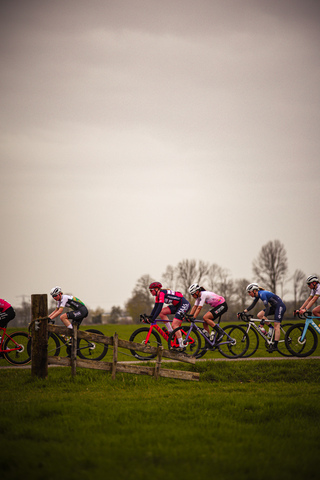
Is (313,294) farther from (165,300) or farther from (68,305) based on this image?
(68,305)

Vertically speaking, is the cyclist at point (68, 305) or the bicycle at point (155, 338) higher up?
the cyclist at point (68, 305)

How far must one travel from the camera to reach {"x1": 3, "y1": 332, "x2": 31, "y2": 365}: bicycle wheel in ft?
46.8

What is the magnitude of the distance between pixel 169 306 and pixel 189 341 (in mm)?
1310

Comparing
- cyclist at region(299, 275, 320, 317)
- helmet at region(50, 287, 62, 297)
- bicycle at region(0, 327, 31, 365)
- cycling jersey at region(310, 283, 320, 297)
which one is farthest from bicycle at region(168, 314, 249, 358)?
bicycle at region(0, 327, 31, 365)

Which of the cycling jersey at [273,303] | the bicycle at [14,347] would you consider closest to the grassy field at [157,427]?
the bicycle at [14,347]

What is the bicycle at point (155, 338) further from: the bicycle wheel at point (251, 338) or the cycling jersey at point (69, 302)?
the cycling jersey at point (69, 302)

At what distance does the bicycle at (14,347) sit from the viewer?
1417cm

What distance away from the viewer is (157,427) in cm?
770

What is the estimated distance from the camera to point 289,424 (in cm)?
822

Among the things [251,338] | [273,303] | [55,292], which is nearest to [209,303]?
[251,338]

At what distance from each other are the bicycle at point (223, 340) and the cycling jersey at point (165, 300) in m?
0.55

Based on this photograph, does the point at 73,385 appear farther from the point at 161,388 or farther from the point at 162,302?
the point at 162,302

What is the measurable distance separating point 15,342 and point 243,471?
34.5ft

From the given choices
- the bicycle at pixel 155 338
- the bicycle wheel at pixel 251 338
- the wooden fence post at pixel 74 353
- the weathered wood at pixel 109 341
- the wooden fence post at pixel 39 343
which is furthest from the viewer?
the bicycle wheel at pixel 251 338
